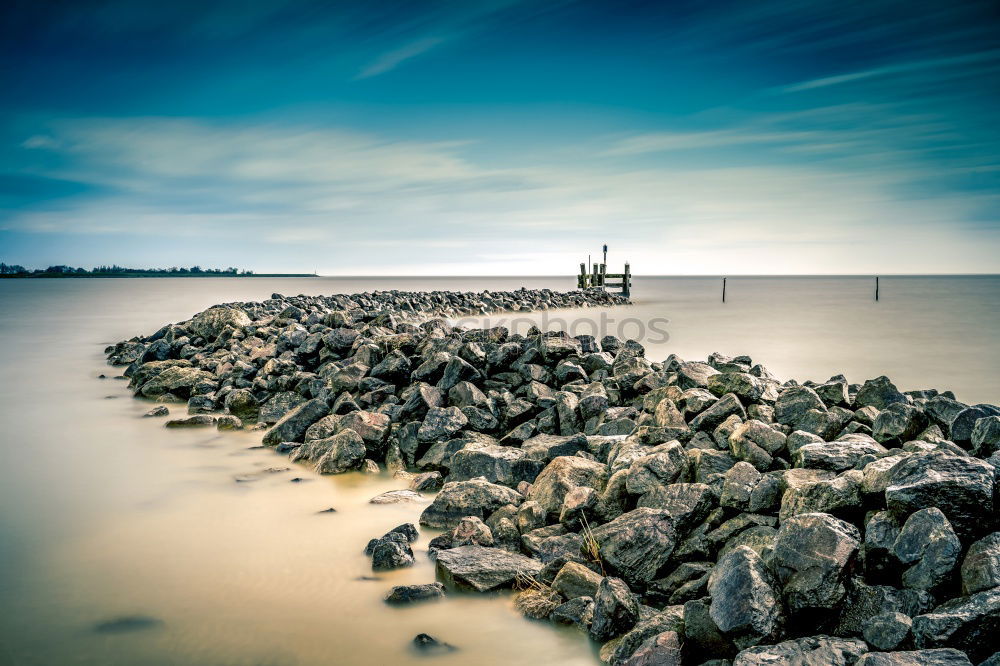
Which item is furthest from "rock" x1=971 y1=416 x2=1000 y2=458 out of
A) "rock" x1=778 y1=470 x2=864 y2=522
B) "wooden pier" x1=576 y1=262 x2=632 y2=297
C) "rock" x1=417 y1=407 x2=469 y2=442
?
"wooden pier" x1=576 y1=262 x2=632 y2=297

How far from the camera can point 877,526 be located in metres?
2.95

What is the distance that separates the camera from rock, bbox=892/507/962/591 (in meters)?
2.68

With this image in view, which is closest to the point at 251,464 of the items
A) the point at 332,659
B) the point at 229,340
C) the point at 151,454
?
the point at 151,454

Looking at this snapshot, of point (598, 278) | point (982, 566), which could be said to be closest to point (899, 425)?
point (982, 566)

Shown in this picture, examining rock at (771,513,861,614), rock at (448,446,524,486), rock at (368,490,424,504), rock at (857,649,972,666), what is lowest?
rock at (368,490,424,504)

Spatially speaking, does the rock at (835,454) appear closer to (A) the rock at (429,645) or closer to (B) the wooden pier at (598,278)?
(A) the rock at (429,645)

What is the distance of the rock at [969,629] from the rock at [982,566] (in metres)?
0.12

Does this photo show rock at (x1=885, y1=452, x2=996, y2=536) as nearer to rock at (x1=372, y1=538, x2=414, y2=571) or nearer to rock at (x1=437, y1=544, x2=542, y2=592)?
rock at (x1=437, y1=544, x2=542, y2=592)

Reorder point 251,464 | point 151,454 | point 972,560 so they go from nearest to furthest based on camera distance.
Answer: point 972,560 < point 251,464 < point 151,454

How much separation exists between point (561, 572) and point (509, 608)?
1.18ft

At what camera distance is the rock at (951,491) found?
111 inches

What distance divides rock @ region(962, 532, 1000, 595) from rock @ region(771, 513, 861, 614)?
1.33 ft

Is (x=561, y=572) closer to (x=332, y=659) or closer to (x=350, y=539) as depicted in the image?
(x=332, y=659)

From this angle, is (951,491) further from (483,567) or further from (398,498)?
(398,498)
